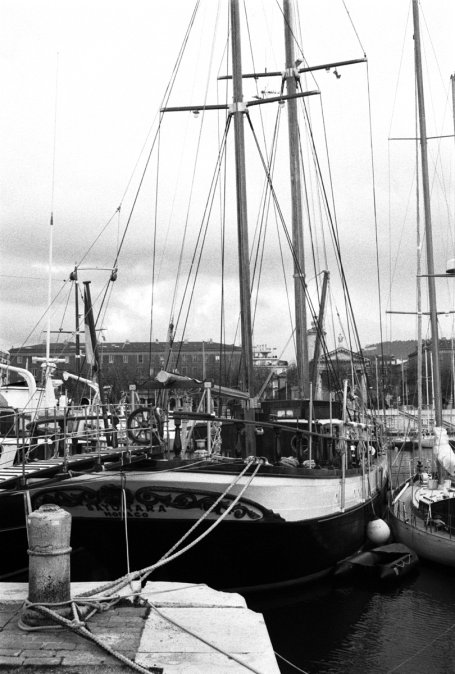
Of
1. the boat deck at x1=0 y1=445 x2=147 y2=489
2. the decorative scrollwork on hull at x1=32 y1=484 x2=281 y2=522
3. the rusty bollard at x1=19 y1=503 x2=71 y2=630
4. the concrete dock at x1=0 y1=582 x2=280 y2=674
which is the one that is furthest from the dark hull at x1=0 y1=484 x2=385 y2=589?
the rusty bollard at x1=19 y1=503 x2=71 y2=630

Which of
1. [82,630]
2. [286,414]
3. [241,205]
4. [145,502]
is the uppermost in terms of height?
[241,205]

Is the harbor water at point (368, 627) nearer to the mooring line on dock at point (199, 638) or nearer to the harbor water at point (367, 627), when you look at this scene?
the harbor water at point (367, 627)

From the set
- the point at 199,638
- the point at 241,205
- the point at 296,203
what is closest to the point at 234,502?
the point at 199,638

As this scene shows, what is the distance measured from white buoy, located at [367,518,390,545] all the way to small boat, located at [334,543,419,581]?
1.66 m

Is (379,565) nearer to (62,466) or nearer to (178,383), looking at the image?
(178,383)

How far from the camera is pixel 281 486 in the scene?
14414 mm

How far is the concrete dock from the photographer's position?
20.5ft

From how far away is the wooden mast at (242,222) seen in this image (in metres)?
16.3

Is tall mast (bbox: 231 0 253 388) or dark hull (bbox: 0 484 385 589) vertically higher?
tall mast (bbox: 231 0 253 388)

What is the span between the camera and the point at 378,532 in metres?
20.4

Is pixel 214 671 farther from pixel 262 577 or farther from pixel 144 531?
pixel 262 577

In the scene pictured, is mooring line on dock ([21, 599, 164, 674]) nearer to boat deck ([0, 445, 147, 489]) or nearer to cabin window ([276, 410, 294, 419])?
boat deck ([0, 445, 147, 489])

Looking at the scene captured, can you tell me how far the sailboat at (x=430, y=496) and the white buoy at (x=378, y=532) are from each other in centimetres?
42

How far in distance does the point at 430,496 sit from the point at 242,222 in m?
10.6
